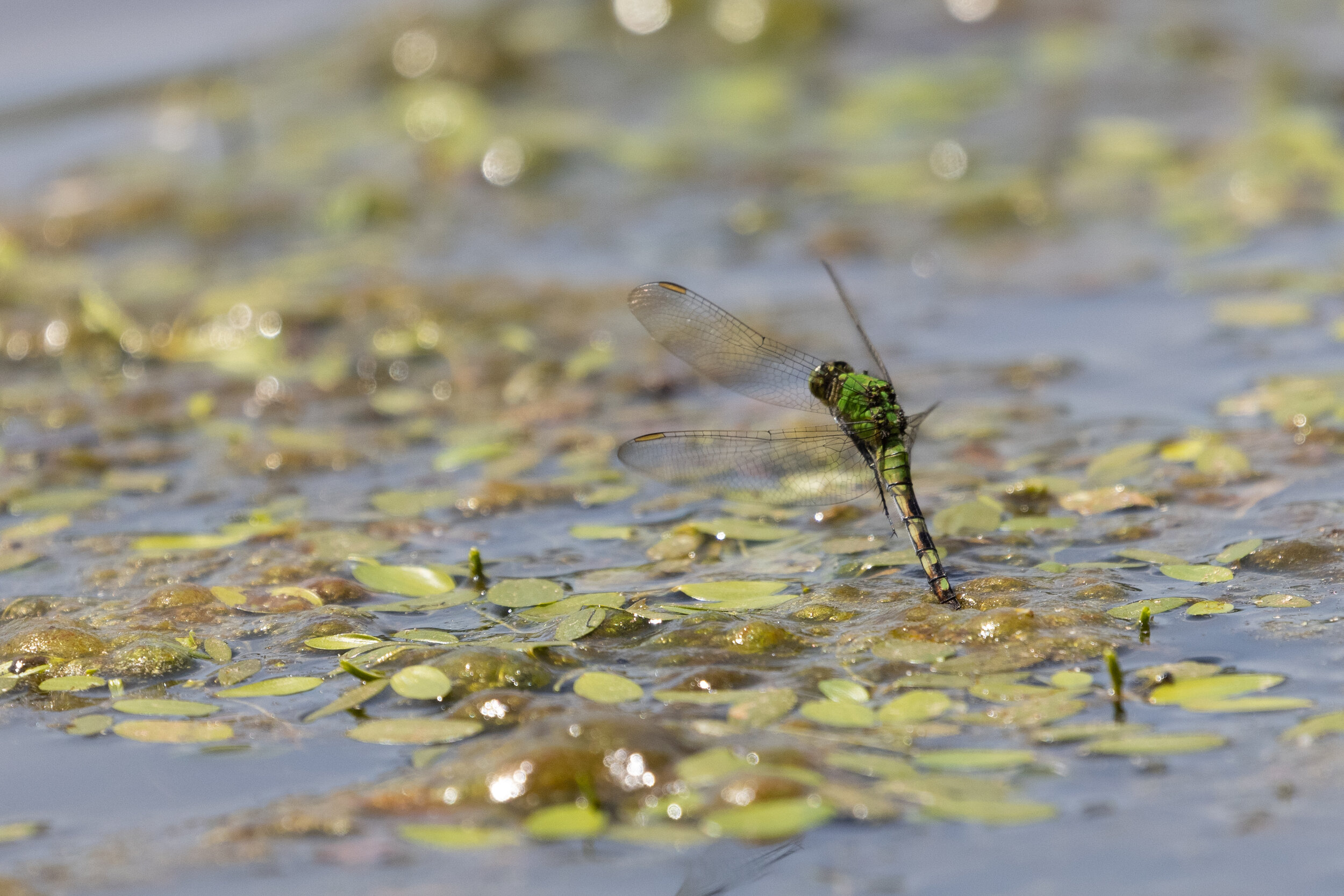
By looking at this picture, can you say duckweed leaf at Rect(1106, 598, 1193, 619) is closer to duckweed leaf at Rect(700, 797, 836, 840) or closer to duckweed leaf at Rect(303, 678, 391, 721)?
duckweed leaf at Rect(700, 797, 836, 840)

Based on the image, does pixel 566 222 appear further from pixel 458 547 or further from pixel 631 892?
pixel 631 892

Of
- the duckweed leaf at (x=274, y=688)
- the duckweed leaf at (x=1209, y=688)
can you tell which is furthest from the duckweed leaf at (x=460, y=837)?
the duckweed leaf at (x=1209, y=688)

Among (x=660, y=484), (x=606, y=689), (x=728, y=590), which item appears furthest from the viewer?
(x=660, y=484)

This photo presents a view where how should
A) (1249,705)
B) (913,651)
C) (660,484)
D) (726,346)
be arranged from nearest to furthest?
(1249,705) < (913,651) < (726,346) < (660,484)

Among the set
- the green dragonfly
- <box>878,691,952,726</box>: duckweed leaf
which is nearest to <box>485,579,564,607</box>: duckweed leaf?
the green dragonfly

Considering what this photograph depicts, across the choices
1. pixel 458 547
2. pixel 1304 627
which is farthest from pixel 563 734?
pixel 1304 627

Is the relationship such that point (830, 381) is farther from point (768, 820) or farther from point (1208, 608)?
point (768, 820)

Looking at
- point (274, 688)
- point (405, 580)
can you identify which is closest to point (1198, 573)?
point (405, 580)

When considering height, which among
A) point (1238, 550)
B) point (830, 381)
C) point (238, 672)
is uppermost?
point (830, 381)
